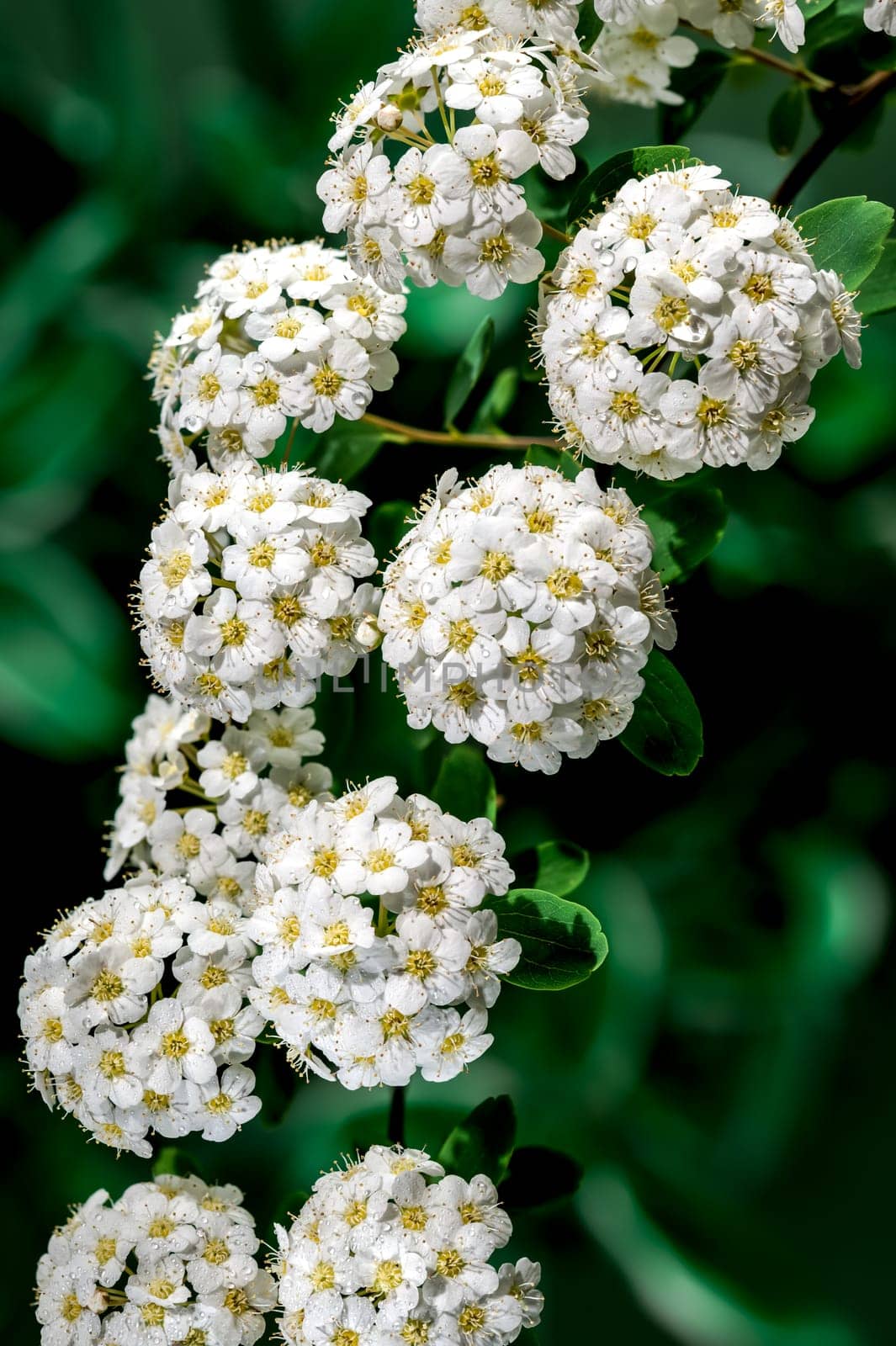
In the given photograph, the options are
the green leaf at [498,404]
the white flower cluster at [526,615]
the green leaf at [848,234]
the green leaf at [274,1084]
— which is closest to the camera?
the white flower cluster at [526,615]

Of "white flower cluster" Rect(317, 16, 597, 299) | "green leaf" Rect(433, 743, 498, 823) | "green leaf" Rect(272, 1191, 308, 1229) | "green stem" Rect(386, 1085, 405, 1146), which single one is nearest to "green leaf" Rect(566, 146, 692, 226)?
"white flower cluster" Rect(317, 16, 597, 299)

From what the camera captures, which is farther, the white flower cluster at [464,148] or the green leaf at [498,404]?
the green leaf at [498,404]

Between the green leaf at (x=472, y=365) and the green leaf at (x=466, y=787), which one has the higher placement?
the green leaf at (x=472, y=365)

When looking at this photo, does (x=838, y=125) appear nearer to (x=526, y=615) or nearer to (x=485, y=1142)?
(x=526, y=615)

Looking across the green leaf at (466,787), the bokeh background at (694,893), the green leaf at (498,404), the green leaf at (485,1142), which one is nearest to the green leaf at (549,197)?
the green leaf at (498,404)

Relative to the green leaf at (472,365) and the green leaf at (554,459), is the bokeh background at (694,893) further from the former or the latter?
the green leaf at (554,459)

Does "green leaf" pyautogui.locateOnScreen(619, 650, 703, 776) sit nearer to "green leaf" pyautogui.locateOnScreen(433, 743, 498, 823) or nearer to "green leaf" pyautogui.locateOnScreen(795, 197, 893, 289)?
"green leaf" pyautogui.locateOnScreen(433, 743, 498, 823)

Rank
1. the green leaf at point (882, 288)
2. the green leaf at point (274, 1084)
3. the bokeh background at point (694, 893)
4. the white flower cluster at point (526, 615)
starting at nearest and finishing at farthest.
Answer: the white flower cluster at point (526, 615) < the green leaf at point (882, 288) < the green leaf at point (274, 1084) < the bokeh background at point (694, 893)
